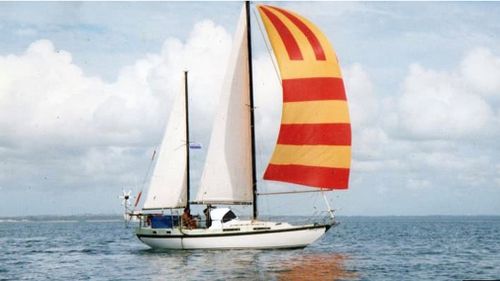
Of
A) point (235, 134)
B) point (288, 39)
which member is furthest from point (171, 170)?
point (288, 39)

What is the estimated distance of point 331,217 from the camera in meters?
41.5

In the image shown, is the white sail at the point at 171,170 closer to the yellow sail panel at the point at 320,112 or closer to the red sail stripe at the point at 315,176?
the red sail stripe at the point at 315,176

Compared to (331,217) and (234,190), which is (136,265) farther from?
(331,217)

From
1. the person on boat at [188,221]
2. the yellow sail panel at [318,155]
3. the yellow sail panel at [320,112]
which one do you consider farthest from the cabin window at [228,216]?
the yellow sail panel at [320,112]

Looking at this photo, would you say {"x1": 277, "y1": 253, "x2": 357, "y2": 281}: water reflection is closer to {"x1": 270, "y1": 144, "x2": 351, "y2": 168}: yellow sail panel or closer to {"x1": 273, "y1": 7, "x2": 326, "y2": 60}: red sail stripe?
{"x1": 270, "y1": 144, "x2": 351, "y2": 168}: yellow sail panel

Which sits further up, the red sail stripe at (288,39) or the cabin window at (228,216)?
the red sail stripe at (288,39)

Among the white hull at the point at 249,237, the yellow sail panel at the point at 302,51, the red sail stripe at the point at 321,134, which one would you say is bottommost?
the white hull at the point at 249,237

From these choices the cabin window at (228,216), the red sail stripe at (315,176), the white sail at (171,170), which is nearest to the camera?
the red sail stripe at (315,176)

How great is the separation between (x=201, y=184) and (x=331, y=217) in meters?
8.14

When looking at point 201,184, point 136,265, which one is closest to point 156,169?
point 201,184

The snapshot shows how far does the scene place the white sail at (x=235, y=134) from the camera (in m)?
42.0

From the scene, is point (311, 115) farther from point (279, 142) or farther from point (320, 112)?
point (279, 142)

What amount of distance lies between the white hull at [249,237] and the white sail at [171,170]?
2.95 metres

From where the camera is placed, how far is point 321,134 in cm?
4022
